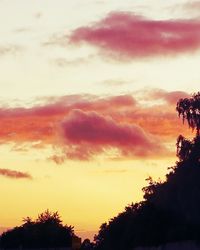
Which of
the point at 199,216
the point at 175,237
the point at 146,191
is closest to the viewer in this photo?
the point at 199,216

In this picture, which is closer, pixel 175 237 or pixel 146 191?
pixel 175 237

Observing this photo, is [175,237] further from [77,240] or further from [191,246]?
[77,240]

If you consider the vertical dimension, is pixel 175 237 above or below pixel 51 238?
below

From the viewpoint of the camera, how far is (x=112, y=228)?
14650 cm

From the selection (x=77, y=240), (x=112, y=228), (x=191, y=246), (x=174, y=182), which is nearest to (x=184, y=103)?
(x=174, y=182)

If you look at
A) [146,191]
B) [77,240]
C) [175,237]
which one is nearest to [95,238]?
[77,240]

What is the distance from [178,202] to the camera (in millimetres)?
102500

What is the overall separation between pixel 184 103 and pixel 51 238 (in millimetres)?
99005

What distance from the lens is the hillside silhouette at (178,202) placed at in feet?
325

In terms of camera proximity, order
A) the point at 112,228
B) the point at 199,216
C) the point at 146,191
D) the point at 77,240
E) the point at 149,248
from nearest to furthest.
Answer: the point at 199,216
the point at 149,248
the point at 146,191
the point at 112,228
the point at 77,240

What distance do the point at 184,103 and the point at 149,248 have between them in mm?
19179

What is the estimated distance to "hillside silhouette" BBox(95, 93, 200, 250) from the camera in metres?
99.1

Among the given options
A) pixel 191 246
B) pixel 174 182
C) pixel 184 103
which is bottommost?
pixel 191 246

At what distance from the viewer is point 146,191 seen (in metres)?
123
